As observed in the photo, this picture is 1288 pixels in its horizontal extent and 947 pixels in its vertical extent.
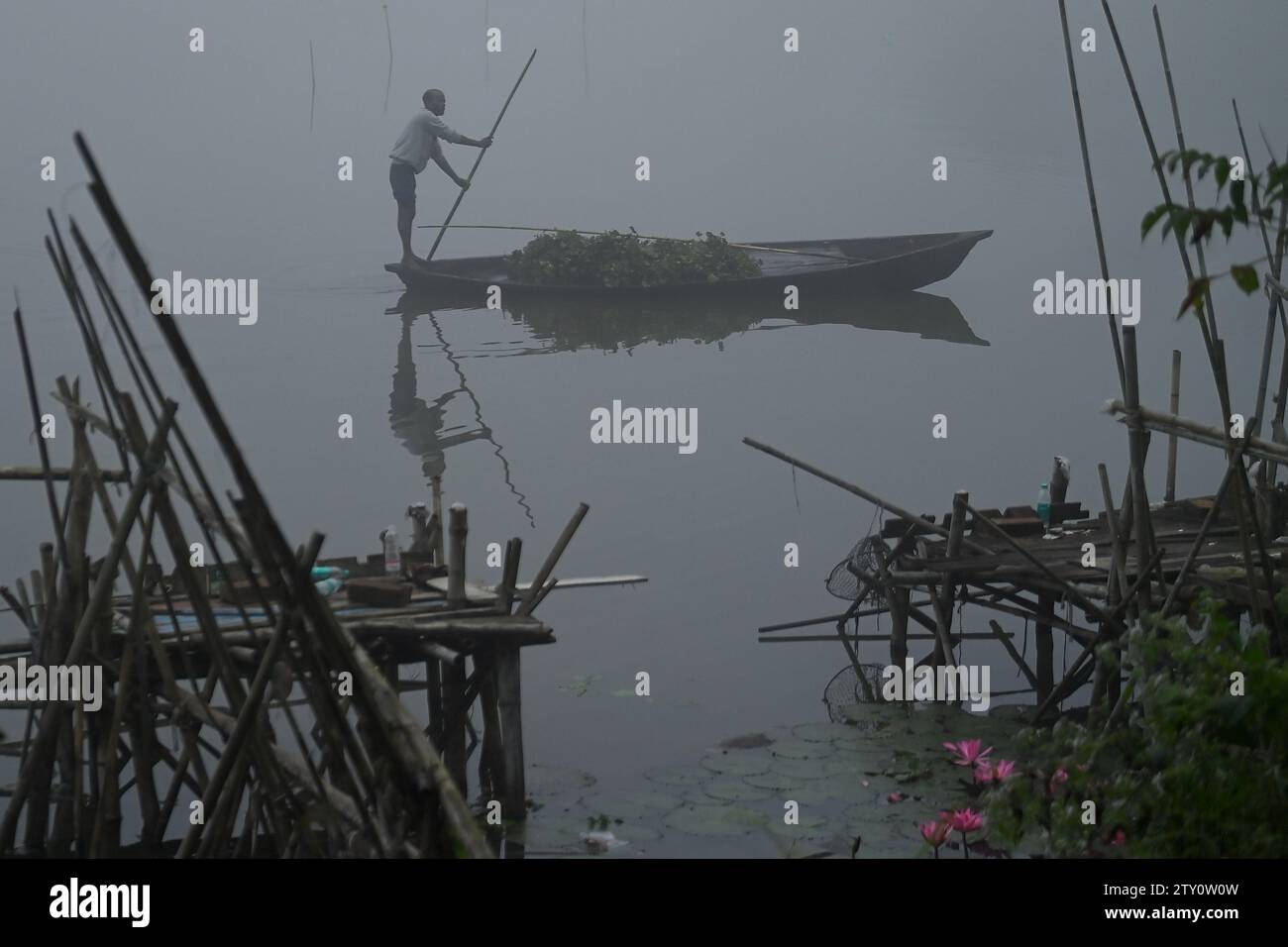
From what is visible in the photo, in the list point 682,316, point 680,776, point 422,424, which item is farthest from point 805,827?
point 682,316

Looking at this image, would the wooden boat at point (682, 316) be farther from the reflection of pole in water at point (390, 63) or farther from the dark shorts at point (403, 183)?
the reflection of pole in water at point (390, 63)

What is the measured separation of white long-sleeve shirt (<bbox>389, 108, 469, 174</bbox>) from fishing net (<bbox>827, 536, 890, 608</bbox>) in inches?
288

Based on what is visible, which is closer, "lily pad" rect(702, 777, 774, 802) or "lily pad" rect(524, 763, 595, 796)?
"lily pad" rect(702, 777, 774, 802)

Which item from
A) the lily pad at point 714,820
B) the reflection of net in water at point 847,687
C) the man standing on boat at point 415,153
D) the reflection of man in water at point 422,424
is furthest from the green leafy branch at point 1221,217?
the man standing on boat at point 415,153

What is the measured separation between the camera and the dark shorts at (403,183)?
1399cm

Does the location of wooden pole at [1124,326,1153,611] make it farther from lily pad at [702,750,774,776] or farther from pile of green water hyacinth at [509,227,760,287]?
pile of green water hyacinth at [509,227,760,287]

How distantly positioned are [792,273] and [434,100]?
10.8ft

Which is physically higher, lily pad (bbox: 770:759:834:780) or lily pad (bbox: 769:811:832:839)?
lily pad (bbox: 770:759:834:780)

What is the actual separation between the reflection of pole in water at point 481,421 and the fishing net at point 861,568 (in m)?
3.10

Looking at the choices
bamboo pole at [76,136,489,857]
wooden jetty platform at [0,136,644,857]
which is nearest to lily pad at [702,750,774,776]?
wooden jetty platform at [0,136,644,857]

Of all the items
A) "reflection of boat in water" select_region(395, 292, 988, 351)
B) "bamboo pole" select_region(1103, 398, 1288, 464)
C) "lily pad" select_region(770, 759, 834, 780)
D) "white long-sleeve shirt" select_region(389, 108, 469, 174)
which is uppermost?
"white long-sleeve shirt" select_region(389, 108, 469, 174)

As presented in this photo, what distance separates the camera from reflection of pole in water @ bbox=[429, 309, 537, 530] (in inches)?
405

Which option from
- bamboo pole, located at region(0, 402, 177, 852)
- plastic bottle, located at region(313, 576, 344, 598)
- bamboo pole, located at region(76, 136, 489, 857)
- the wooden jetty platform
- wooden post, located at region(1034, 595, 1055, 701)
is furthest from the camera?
wooden post, located at region(1034, 595, 1055, 701)

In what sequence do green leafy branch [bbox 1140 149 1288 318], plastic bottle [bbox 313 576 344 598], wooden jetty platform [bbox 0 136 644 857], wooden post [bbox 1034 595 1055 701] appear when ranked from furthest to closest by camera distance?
wooden post [bbox 1034 595 1055 701]
plastic bottle [bbox 313 576 344 598]
wooden jetty platform [bbox 0 136 644 857]
green leafy branch [bbox 1140 149 1288 318]
